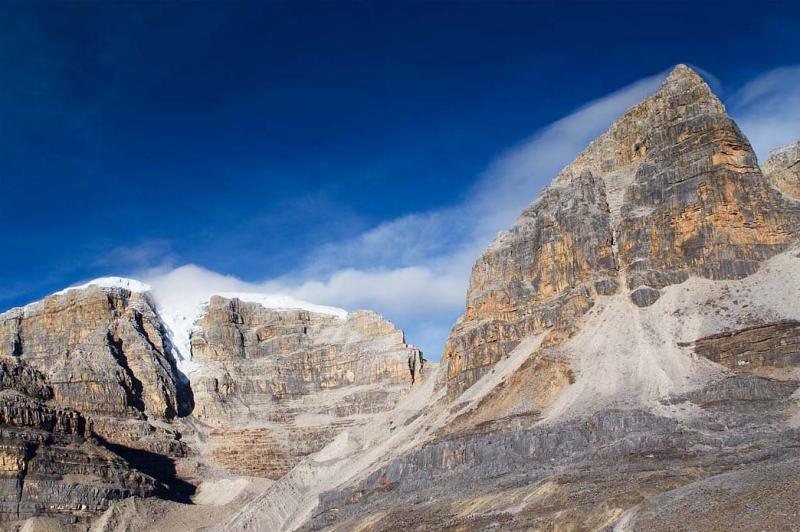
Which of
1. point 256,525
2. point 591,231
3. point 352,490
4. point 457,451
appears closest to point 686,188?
point 591,231

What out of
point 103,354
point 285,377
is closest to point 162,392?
point 103,354

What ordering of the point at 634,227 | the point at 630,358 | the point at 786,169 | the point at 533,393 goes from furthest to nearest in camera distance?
the point at 786,169 → the point at 634,227 → the point at 533,393 → the point at 630,358

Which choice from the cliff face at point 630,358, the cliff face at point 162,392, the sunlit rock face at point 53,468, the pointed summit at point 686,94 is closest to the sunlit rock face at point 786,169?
the cliff face at point 630,358

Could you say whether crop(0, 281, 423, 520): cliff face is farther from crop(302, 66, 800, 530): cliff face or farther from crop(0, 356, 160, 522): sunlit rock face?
crop(302, 66, 800, 530): cliff face

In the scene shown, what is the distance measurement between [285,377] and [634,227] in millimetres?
82339

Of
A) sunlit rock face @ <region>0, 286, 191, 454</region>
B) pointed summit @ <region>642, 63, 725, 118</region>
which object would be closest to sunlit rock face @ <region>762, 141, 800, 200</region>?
pointed summit @ <region>642, 63, 725, 118</region>

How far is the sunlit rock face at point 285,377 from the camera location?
157m

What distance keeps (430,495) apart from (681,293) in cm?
3996

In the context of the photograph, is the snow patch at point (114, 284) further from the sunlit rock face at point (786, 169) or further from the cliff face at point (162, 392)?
the sunlit rock face at point (786, 169)

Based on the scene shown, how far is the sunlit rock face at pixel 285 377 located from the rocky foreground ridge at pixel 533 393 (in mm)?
528

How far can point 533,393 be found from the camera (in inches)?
4131

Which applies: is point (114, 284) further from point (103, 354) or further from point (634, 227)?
point (634, 227)

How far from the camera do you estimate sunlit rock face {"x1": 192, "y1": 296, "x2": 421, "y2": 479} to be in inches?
6186

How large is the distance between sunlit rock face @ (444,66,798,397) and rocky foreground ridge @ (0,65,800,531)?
30 cm
